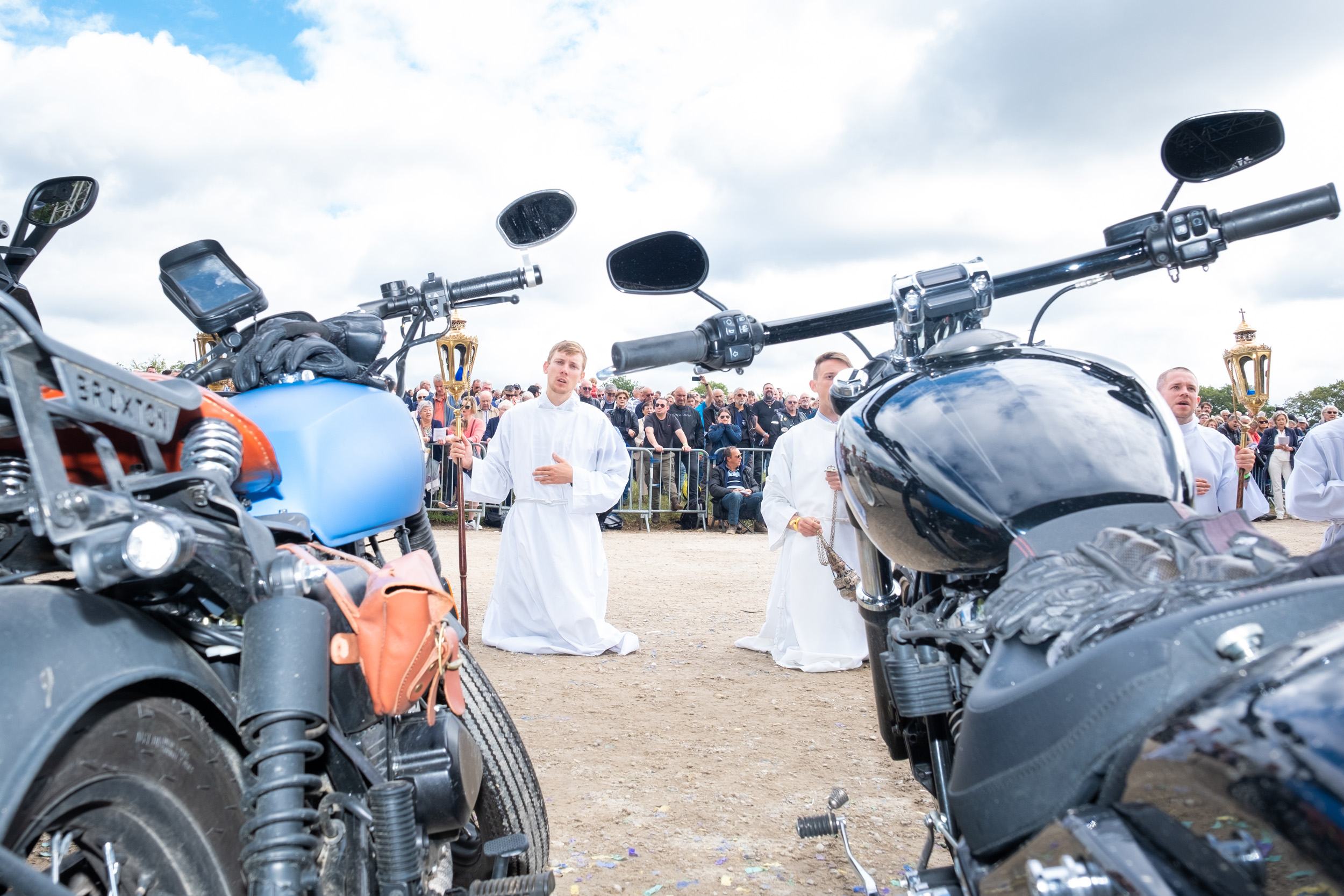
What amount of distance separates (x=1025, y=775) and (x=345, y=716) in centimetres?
92

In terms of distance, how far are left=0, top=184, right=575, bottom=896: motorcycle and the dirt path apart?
1.16 meters

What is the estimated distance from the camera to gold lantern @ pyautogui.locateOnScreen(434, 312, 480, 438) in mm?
6035

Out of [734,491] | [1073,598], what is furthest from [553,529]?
[734,491]

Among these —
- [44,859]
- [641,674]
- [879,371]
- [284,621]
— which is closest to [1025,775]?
[284,621]

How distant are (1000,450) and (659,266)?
0.99 meters

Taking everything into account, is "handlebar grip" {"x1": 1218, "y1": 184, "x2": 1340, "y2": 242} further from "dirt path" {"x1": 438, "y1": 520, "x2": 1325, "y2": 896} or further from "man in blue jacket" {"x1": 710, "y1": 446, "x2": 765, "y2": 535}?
"man in blue jacket" {"x1": 710, "y1": 446, "x2": 765, "y2": 535}

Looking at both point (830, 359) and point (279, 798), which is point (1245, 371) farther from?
point (279, 798)

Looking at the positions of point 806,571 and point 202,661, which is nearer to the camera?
point 202,661

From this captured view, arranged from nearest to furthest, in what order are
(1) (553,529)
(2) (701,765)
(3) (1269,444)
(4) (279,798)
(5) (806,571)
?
(4) (279,798) < (2) (701,765) < (5) (806,571) < (1) (553,529) < (3) (1269,444)

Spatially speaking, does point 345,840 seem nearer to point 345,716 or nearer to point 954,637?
point 345,716

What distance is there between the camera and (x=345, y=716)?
1344mm

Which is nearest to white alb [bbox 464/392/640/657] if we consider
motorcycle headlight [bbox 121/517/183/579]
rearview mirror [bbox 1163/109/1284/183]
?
rearview mirror [bbox 1163/109/1284/183]

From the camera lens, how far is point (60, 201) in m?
2.05

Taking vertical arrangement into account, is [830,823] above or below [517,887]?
below
